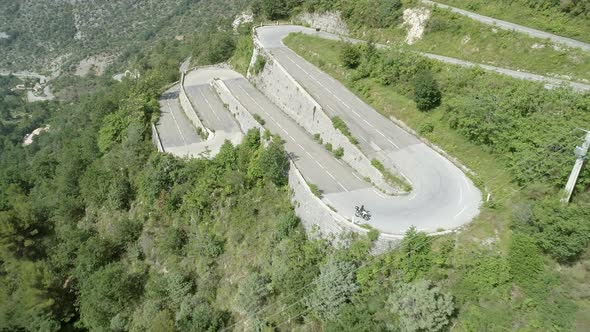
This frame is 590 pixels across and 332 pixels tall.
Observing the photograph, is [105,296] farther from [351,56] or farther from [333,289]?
[351,56]

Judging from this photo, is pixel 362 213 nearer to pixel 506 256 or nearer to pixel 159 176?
pixel 506 256

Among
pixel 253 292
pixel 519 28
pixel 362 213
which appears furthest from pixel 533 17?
pixel 253 292


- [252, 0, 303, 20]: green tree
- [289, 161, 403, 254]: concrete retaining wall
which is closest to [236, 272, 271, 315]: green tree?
[289, 161, 403, 254]: concrete retaining wall

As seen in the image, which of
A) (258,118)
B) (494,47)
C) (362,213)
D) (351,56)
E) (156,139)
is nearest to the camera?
(362,213)

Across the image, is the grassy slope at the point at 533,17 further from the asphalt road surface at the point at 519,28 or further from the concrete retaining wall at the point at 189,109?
the concrete retaining wall at the point at 189,109

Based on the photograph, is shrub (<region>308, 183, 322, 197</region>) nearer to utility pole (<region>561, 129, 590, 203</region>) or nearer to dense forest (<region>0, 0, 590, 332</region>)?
dense forest (<region>0, 0, 590, 332</region>)

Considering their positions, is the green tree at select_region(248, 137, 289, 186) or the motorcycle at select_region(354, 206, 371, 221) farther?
the green tree at select_region(248, 137, 289, 186)

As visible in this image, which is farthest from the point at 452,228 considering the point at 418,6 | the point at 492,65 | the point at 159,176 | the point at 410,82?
the point at 418,6
